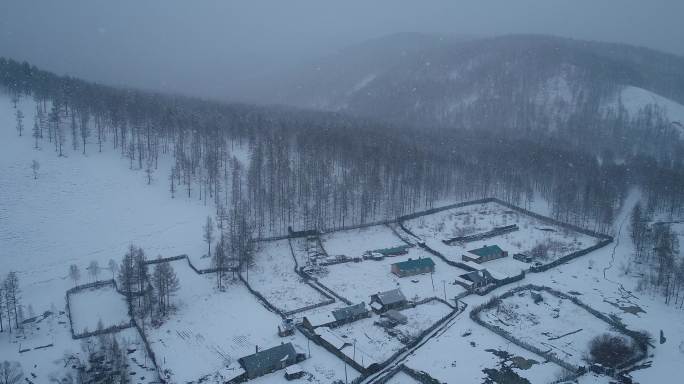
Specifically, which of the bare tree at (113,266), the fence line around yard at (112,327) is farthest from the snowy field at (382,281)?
the bare tree at (113,266)

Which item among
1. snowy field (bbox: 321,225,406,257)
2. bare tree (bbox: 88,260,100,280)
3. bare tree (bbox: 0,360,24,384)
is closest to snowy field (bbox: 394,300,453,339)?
snowy field (bbox: 321,225,406,257)

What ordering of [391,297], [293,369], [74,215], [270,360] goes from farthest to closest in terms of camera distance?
1. [74,215]
2. [391,297]
3. [270,360]
4. [293,369]

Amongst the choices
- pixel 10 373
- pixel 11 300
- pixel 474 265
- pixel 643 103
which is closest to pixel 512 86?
pixel 643 103

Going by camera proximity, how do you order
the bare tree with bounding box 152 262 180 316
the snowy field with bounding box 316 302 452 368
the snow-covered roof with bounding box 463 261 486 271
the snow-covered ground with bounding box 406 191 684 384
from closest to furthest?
1. the snow-covered ground with bounding box 406 191 684 384
2. the snowy field with bounding box 316 302 452 368
3. the bare tree with bounding box 152 262 180 316
4. the snow-covered roof with bounding box 463 261 486 271

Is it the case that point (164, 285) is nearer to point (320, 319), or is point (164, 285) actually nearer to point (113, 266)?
point (113, 266)

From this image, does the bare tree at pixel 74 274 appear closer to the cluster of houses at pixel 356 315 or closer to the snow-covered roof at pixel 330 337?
the cluster of houses at pixel 356 315

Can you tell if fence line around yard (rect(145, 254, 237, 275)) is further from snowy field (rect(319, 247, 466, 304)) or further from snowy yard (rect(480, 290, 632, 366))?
snowy yard (rect(480, 290, 632, 366))

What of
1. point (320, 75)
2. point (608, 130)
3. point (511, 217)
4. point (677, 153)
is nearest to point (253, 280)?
point (511, 217)
